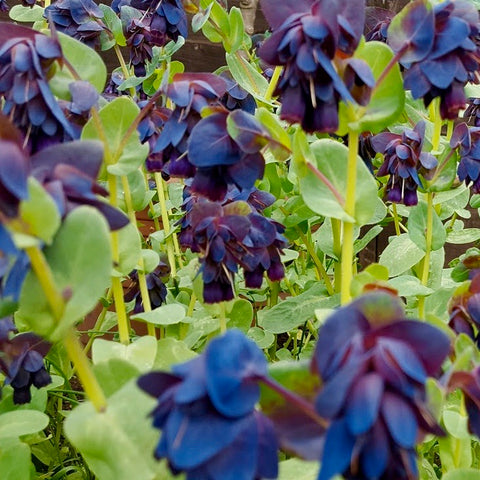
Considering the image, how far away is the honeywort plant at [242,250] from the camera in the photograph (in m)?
0.36

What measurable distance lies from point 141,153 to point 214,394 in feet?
1.40

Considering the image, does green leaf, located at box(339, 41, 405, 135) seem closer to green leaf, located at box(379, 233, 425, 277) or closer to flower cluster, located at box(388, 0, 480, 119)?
flower cluster, located at box(388, 0, 480, 119)

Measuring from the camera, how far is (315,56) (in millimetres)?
553

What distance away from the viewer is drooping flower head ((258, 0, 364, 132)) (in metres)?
0.56

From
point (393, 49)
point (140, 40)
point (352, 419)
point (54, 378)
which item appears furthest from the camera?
point (140, 40)

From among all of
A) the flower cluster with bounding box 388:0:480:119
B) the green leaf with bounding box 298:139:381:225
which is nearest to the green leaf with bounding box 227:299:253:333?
the green leaf with bounding box 298:139:381:225

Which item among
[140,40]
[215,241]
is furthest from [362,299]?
[140,40]

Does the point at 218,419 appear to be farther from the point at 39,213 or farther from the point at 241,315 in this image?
the point at 241,315

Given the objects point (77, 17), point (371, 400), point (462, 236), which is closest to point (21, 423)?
point (371, 400)

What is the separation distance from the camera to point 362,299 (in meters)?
0.41

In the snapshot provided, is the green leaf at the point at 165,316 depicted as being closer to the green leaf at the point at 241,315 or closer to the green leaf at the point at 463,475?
the green leaf at the point at 241,315

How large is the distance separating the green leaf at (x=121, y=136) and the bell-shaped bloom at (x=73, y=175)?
0.25 m

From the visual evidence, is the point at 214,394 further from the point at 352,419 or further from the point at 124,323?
the point at 124,323

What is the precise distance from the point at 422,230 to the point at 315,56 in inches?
18.0
